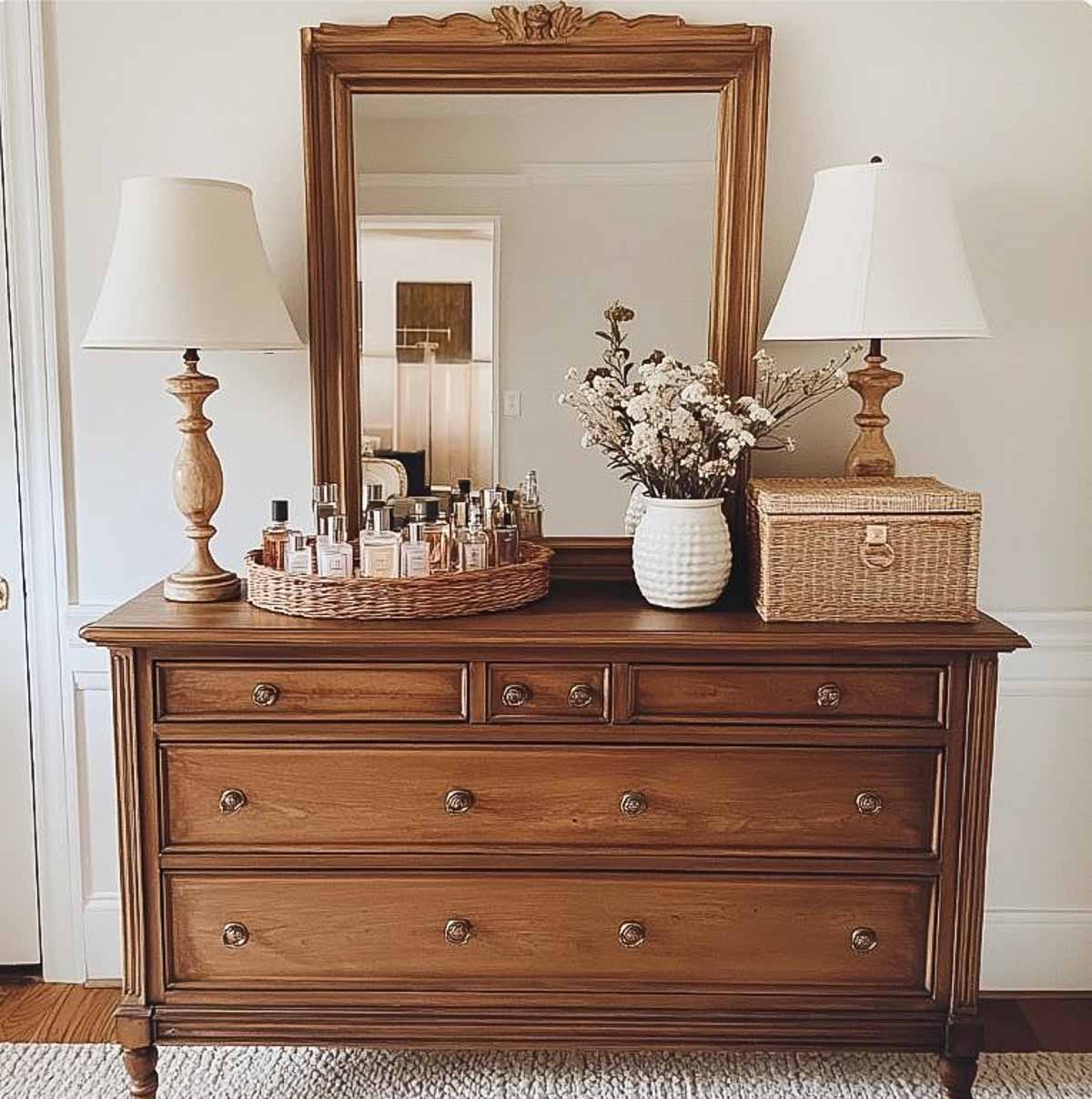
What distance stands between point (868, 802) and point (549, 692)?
59 centimetres

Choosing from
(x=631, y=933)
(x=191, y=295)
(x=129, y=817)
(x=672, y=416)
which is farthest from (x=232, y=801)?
(x=672, y=416)

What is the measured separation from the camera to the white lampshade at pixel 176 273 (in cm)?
221

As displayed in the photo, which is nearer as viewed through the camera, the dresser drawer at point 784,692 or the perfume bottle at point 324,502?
the dresser drawer at point 784,692

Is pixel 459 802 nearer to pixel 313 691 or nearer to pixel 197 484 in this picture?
pixel 313 691

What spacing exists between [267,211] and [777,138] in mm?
1045

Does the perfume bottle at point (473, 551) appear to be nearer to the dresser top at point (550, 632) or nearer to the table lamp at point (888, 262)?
the dresser top at point (550, 632)

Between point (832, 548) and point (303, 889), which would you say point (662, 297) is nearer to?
point (832, 548)

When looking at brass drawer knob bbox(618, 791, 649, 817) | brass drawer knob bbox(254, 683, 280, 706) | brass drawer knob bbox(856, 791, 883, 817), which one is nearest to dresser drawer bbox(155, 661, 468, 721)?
brass drawer knob bbox(254, 683, 280, 706)

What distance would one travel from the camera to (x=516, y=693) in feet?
7.14

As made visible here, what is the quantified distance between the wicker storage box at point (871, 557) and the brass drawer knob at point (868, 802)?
1.00ft

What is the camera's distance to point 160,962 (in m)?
2.26

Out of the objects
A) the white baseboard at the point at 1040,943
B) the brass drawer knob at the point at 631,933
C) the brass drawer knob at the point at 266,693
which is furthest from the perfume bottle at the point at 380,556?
the white baseboard at the point at 1040,943

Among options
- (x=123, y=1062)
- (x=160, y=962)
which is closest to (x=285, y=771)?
(x=160, y=962)

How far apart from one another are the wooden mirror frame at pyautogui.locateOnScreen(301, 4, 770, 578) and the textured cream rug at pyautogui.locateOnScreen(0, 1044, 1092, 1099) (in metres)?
1.19
